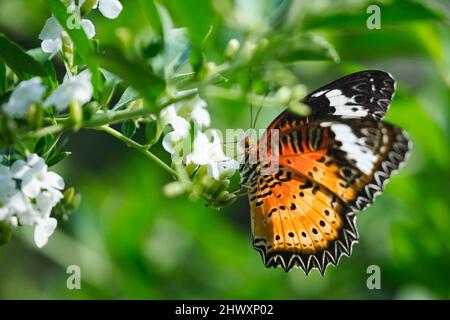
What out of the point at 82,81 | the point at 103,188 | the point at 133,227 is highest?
the point at 103,188

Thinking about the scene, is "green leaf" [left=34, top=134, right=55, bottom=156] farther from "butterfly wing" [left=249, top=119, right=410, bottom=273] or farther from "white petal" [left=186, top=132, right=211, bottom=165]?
"butterfly wing" [left=249, top=119, right=410, bottom=273]

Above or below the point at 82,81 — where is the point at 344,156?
above

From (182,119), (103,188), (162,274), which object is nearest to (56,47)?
(182,119)

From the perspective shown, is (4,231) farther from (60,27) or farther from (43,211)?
(60,27)

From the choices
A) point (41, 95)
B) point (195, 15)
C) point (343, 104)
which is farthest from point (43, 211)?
point (343, 104)

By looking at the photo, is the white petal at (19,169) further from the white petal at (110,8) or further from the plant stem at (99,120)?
the white petal at (110,8)

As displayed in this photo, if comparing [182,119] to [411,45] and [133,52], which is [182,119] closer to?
[133,52]
